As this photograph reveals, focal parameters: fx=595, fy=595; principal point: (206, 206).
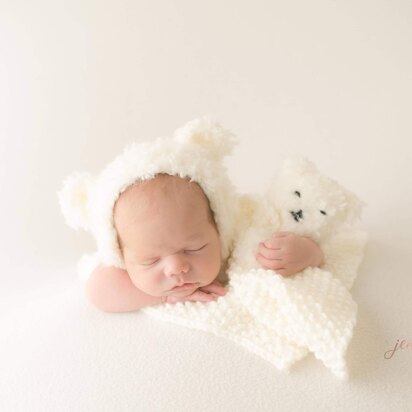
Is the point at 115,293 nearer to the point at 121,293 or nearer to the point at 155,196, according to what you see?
the point at 121,293

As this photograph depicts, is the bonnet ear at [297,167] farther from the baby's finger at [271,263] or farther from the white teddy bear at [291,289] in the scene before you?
the baby's finger at [271,263]

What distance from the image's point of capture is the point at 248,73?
215cm

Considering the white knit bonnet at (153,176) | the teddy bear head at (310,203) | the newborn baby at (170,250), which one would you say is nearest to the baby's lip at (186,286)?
the newborn baby at (170,250)

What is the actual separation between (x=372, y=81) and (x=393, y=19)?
23 centimetres

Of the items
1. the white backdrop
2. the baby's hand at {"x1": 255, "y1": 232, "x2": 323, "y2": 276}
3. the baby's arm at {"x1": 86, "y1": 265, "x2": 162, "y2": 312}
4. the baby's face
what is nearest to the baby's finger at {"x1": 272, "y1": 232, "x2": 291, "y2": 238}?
the baby's hand at {"x1": 255, "y1": 232, "x2": 323, "y2": 276}

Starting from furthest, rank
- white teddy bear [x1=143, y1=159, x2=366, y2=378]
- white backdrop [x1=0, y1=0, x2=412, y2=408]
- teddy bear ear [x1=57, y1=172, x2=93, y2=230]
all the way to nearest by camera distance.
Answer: white backdrop [x1=0, y1=0, x2=412, y2=408], teddy bear ear [x1=57, y1=172, x2=93, y2=230], white teddy bear [x1=143, y1=159, x2=366, y2=378]

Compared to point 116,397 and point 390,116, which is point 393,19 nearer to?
point 390,116

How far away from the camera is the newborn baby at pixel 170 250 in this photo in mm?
1146

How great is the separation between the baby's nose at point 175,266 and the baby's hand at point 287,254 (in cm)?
16

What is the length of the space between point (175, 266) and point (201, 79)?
1.16m

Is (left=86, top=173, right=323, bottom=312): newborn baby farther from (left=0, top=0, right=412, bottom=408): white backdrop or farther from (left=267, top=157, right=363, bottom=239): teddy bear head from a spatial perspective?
(left=0, top=0, right=412, bottom=408): white backdrop

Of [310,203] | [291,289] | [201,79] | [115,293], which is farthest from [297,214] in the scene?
[201,79]

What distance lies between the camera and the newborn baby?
1146mm

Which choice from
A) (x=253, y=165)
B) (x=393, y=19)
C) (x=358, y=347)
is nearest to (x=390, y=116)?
(x=393, y=19)
